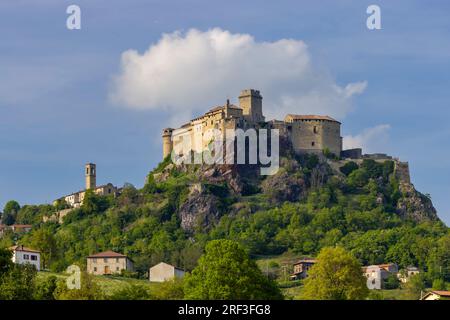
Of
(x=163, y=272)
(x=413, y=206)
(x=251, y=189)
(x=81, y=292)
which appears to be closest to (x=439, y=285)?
(x=163, y=272)

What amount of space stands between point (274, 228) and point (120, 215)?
67.1 ft

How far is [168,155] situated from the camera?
153750 mm

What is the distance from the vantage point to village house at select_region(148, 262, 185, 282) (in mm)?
107000

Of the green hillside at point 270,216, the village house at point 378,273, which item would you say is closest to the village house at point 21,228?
the green hillside at point 270,216

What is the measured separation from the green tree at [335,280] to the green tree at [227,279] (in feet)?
19.2

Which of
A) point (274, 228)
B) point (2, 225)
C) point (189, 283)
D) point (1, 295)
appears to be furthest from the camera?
point (2, 225)

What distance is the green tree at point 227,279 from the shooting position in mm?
60641

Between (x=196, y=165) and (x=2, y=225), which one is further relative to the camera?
(x=2, y=225)

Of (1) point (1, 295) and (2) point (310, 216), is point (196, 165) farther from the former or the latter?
(1) point (1, 295)

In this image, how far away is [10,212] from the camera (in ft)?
541

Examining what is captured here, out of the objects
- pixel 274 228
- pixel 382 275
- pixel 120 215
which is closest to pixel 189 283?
pixel 382 275

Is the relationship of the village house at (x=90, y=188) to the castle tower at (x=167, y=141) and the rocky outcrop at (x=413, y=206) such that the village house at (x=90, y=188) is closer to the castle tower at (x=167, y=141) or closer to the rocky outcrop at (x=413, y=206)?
the castle tower at (x=167, y=141)

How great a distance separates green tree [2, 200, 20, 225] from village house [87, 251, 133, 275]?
51.1 metres
